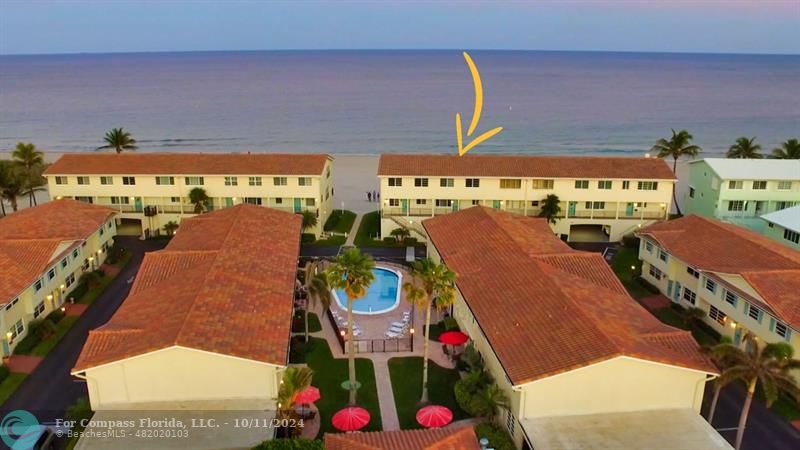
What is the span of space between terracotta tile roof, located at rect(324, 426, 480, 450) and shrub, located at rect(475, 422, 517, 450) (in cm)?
259

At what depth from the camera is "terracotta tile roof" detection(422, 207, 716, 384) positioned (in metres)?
27.6

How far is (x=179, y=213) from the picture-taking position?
5825cm

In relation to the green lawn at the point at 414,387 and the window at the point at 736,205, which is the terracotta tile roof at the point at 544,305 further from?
the window at the point at 736,205

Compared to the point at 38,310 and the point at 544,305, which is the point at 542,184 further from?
the point at 38,310

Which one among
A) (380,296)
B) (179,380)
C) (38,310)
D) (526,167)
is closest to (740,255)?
(526,167)

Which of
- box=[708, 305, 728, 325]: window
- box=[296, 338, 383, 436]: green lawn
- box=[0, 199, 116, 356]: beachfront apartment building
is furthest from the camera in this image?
box=[708, 305, 728, 325]: window

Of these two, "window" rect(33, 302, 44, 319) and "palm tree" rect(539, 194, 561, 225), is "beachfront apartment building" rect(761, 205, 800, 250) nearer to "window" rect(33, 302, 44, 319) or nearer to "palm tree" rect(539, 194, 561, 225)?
"palm tree" rect(539, 194, 561, 225)

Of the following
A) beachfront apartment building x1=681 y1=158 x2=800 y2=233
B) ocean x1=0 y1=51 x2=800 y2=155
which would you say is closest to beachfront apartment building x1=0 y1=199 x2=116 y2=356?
beachfront apartment building x1=681 y1=158 x2=800 y2=233

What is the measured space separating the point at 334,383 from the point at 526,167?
101 feet

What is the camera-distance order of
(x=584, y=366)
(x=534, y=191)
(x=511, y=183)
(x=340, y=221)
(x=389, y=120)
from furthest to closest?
(x=389, y=120) → (x=340, y=221) → (x=534, y=191) → (x=511, y=183) → (x=584, y=366)

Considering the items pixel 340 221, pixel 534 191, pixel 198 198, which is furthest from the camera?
pixel 340 221

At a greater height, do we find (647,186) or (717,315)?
(647,186)

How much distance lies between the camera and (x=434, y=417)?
1111 inches

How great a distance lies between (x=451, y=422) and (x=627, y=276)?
971 inches
